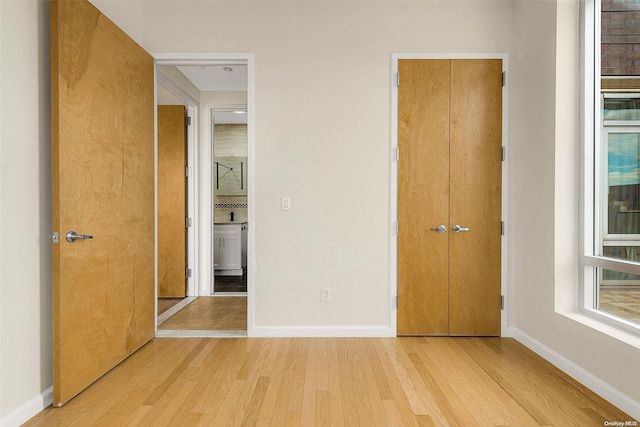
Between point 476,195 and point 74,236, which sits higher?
point 476,195

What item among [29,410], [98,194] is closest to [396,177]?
[98,194]

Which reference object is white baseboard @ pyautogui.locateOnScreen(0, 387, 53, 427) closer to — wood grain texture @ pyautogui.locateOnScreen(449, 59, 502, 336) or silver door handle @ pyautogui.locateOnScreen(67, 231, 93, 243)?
silver door handle @ pyautogui.locateOnScreen(67, 231, 93, 243)

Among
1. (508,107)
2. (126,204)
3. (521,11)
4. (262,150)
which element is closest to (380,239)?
(262,150)

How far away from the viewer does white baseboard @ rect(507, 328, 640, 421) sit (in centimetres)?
201

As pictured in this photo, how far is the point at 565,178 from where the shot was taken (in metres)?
2.67

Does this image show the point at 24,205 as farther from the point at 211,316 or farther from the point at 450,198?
the point at 450,198

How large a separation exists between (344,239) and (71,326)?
78.0 inches

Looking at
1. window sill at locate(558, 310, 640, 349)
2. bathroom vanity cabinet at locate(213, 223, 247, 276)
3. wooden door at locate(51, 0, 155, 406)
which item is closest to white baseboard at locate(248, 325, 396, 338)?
wooden door at locate(51, 0, 155, 406)

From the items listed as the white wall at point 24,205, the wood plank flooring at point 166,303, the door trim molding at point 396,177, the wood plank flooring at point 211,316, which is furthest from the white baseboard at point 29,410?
the door trim molding at point 396,177

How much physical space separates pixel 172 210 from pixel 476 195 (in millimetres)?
3452

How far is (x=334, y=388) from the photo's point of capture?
7.50ft

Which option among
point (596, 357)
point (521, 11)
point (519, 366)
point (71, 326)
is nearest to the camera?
point (71, 326)

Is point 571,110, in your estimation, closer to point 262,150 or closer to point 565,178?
point 565,178

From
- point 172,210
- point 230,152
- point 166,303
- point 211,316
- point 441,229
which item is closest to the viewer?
point 441,229
